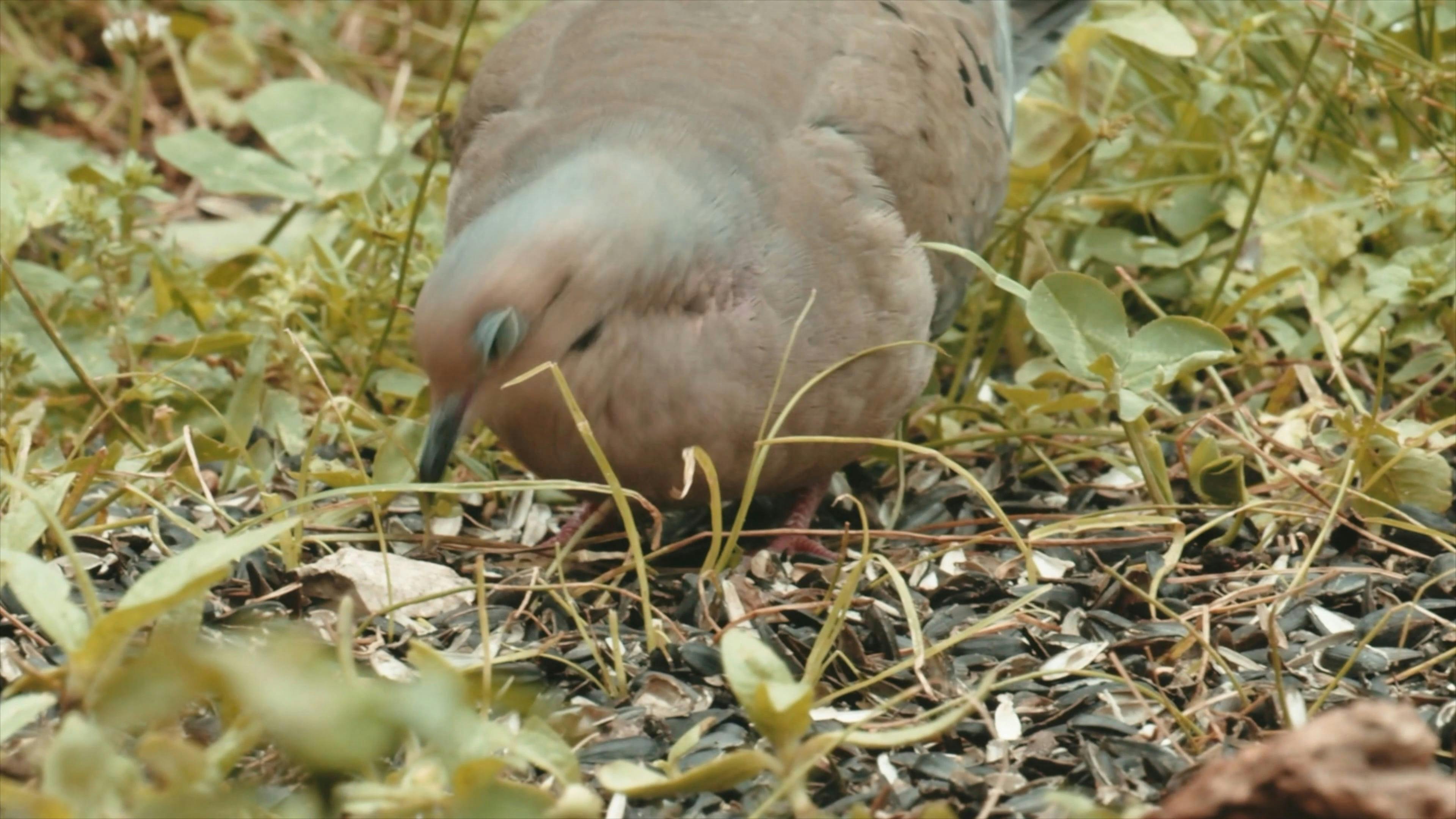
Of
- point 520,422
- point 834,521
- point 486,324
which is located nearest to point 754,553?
point 834,521

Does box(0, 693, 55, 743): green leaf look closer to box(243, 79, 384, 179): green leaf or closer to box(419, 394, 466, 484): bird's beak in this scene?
box(419, 394, 466, 484): bird's beak

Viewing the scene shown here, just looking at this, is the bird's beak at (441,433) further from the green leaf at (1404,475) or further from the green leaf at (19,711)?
the green leaf at (1404,475)

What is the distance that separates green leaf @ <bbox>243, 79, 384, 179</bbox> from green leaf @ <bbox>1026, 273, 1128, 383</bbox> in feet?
7.31

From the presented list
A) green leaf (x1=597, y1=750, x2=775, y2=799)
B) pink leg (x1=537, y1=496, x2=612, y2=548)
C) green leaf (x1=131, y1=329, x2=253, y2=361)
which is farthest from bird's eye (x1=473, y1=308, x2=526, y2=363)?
green leaf (x1=131, y1=329, x2=253, y2=361)

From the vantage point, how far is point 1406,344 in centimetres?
432

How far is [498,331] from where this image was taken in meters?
3.04

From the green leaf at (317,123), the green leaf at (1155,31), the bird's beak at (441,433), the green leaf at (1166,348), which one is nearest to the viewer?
the bird's beak at (441,433)

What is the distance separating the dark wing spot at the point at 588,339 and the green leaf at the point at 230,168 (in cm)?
183

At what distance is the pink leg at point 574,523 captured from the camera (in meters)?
3.56

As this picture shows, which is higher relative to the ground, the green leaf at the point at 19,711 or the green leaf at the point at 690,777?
the green leaf at the point at 19,711

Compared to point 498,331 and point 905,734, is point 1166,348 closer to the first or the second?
point 498,331

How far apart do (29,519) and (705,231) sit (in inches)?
50.2

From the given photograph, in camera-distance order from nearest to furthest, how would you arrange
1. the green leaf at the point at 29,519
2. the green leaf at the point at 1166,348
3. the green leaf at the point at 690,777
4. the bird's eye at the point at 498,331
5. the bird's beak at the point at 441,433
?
the green leaf at the point at 690,777
the green leaf at the point at 29,519
the bird's eye at the point at 498,331
the bird's beak at the point at 441,433
the green leaf at the point at 1166,348

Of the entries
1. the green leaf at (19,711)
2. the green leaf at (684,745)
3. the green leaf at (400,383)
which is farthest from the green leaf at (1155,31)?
the green leaf at (19,711)
